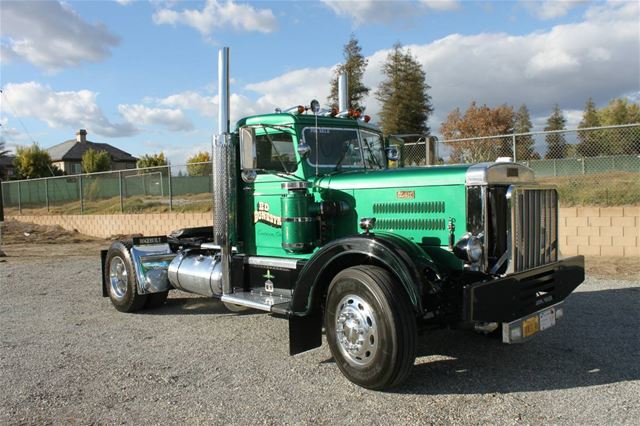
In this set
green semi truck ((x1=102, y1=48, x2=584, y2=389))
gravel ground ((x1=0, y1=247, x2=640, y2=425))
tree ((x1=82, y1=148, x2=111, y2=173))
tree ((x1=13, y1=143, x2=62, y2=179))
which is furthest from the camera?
tree ((x1=82, y1=148, x2=111, y2=173))

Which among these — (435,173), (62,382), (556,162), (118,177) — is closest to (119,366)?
(62,382)

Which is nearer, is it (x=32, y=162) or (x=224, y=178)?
(x=224, y=178)

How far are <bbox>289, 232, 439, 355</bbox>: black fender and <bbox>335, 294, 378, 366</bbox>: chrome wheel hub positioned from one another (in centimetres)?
37

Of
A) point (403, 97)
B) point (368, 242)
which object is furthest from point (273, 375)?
point (403, 97)

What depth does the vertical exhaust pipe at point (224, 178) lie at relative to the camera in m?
6.05

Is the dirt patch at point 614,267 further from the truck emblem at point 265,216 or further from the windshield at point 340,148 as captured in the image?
the truck emblem at point 265,216

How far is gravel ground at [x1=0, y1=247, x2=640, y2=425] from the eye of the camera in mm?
4043

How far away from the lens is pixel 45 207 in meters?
25.7

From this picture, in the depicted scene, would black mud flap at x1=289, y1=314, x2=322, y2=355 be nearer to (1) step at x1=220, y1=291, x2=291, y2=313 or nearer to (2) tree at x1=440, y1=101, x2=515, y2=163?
(1) step at x1=220, y1=291, x2=291, y2=313

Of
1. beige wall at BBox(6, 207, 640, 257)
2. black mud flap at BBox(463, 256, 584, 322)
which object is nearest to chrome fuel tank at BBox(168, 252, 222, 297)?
black mud flap at BBox(463, 256, 584, 322)

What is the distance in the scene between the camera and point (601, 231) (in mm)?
10680

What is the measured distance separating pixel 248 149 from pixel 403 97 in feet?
98.4

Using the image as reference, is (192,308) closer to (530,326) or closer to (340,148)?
(340,148)

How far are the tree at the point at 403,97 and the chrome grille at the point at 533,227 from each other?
2949 cm
